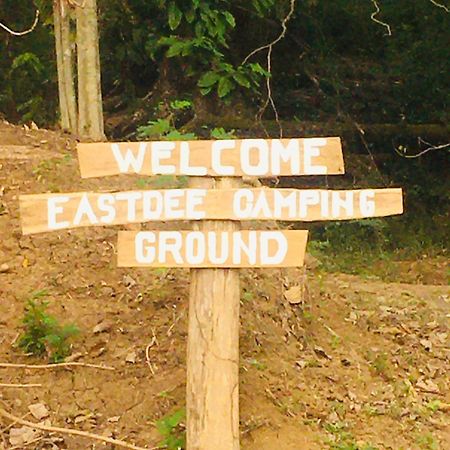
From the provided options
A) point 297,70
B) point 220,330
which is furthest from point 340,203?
point 297,70

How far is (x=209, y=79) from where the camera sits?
32.0 ft

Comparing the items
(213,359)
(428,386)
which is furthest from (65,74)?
(213,359)

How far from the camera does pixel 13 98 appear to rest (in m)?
13.3

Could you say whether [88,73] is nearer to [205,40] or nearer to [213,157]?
[205,40]

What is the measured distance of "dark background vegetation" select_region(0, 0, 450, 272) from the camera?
11.0 meters

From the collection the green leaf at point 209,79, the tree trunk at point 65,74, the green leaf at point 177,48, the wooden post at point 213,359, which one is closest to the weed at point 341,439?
the wooden post at point 213,359

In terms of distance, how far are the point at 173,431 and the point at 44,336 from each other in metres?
1.10

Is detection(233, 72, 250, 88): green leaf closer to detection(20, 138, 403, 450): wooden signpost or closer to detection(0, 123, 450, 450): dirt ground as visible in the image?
detection(0, 123, 450, 450): dirt ground

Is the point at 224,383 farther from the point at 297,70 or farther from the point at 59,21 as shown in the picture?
the point at 297,70

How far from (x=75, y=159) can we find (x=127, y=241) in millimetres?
3619

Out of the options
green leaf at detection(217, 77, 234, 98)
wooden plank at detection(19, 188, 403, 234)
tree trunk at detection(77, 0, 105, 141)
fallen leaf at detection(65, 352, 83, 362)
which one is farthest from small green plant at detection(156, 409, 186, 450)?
green leaf at detection(217, 77, 234, 98)

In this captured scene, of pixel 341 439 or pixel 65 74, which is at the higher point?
pixel 65 74

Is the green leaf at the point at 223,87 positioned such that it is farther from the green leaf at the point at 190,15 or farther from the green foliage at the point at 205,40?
the green leaf at the point at 190,15

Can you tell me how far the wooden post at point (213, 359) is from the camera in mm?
4090
